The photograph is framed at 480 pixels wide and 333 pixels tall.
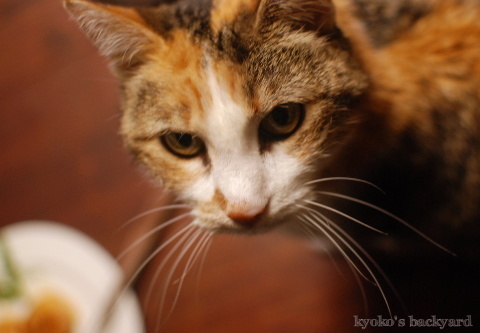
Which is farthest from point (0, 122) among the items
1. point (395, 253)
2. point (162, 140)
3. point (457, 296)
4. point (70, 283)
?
point (457, 296)

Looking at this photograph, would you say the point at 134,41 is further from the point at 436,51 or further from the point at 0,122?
the point at 0,122

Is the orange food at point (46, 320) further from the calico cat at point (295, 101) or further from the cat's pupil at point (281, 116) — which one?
the cat's pupil at point (281, 116)

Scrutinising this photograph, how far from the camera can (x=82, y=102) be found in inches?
49.9

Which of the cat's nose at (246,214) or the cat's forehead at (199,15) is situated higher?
the cat's forehead at (199,15)

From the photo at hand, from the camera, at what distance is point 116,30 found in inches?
23.6

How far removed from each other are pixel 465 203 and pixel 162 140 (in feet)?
1.75

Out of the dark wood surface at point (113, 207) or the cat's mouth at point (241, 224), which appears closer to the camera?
the cat's mouth at point (241, 224)

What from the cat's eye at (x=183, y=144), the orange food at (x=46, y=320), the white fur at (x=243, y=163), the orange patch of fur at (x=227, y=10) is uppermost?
the orange patch of fur at (x=227, y=10)

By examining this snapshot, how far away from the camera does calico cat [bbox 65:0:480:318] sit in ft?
1.90

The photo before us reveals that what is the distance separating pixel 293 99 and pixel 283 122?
0.04 metres

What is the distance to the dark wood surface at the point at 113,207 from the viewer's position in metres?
1.03

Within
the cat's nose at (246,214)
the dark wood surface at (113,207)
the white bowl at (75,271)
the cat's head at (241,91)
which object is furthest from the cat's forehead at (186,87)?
the white bowl at (75,271)

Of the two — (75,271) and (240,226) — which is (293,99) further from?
(75,271)

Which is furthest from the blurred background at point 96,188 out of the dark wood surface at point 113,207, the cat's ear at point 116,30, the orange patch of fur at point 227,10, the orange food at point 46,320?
the orange patch of fur at point 227,10
